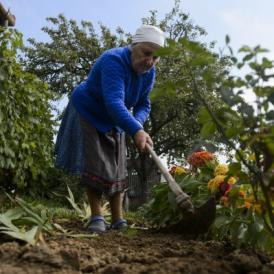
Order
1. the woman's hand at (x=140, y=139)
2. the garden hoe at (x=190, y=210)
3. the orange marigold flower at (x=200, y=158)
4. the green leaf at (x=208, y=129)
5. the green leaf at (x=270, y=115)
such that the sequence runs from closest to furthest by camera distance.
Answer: the green leaf at (x=270, y=115) < the green leaf at (x=208, y=129) < the garden hoe at (x=190, y=210) < the woman's hand at (x=140, y=139) < the orange marigold flower at (x=200, y=158)

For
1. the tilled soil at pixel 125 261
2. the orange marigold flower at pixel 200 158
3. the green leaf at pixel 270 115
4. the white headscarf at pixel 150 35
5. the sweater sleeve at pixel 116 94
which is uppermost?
the white headscarf at pixel 150 35

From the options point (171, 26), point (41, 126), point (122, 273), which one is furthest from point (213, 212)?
point (171, 26)

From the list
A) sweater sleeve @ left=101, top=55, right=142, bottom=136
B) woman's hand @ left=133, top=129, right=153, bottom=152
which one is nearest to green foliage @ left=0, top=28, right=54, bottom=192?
sweater sleeve @ left=101, top=55, right=142, bottom=136

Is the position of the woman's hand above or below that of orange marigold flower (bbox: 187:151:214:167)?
below

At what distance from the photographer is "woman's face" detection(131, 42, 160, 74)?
3191 millimetres

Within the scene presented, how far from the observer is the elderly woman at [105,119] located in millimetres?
3182

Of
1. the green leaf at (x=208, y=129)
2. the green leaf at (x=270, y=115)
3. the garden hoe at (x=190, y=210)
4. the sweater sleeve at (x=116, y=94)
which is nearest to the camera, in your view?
the green leaf at (x=270, y=115)

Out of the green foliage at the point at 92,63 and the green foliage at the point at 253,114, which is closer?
the green foliage at the point at 253,114

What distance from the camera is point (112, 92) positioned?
3.08m

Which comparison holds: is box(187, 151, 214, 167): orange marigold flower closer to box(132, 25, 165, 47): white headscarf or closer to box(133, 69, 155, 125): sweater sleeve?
box(133, 69, 155, 125): sweater sleeve

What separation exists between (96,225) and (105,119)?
695 mm

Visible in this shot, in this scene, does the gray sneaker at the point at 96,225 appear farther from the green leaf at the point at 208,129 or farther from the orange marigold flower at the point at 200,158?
the green leaf at the point at 208,129

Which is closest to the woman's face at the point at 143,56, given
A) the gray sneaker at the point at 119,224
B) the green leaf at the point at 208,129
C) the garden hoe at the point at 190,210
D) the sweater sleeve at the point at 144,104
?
the sweater sleeve at the point at 144,104

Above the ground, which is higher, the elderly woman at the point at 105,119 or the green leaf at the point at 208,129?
the elderly woman at the point at 105,119
